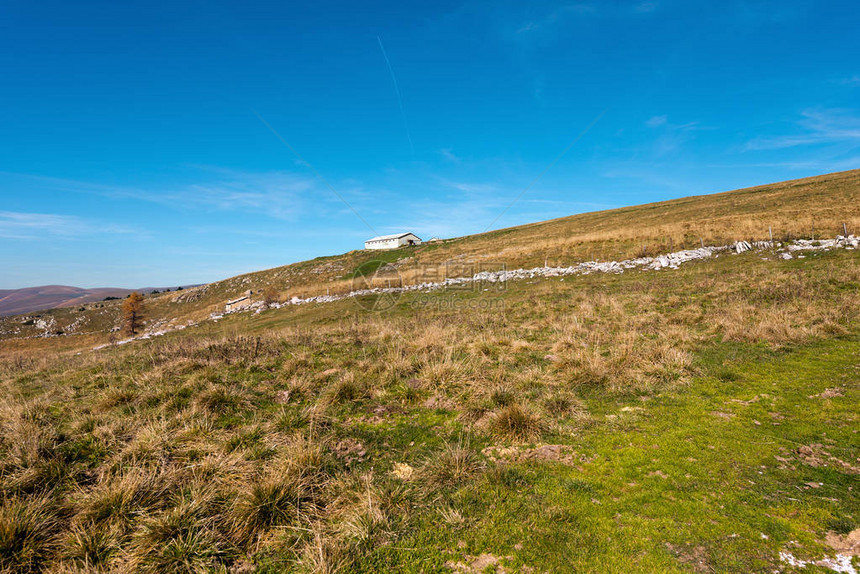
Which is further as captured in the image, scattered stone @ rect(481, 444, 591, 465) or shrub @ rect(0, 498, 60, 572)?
scattered stone @ rect(481, 444, 591, 465)

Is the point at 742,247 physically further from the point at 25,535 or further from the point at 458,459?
the point at 25,535

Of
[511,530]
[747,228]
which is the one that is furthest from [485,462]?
[747,228]

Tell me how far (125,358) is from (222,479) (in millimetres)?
12461

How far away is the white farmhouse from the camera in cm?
8556

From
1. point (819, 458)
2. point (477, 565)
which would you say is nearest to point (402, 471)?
point (477, 565)

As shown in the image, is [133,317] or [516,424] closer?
[516,424]

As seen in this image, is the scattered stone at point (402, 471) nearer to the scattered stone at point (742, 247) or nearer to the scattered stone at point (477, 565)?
the scattered stone at point (477, 565)

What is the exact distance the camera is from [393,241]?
8625 centimetres

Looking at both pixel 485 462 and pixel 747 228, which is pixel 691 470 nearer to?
pixel 485 462

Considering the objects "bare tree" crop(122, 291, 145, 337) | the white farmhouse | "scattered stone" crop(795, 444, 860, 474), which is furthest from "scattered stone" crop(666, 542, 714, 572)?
the white farmhouse

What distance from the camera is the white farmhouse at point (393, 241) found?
8556cm

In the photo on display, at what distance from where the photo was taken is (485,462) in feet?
16.0

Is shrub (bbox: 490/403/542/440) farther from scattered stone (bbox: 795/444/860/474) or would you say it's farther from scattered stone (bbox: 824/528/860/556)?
scattered stone (bbox: 795/444/860/474)

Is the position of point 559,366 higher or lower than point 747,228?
lower
